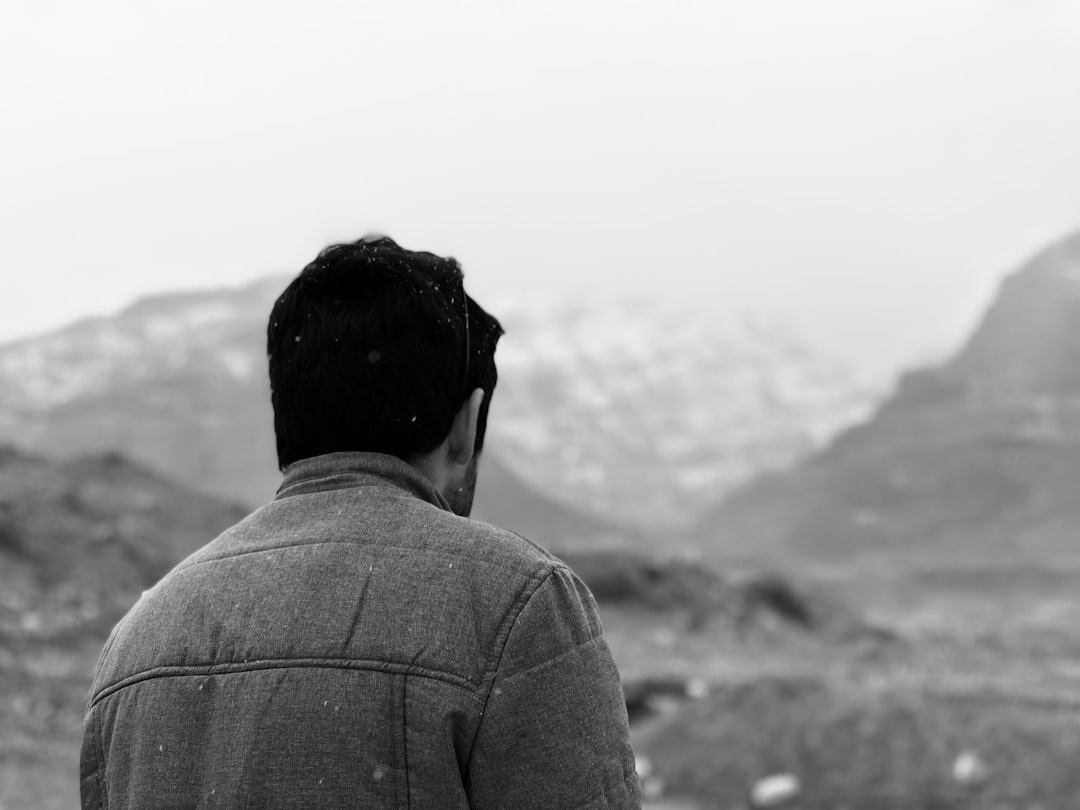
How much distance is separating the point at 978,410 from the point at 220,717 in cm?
12390

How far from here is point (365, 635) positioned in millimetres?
1870

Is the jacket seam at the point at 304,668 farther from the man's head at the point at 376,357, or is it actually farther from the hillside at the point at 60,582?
the hillside at the point at 60,582

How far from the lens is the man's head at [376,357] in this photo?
205 centimetres

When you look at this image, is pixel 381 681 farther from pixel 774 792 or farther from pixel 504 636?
pixel 774 792

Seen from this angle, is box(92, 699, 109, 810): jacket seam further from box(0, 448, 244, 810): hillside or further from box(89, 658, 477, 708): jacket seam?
box(0, 448, 244, 810): hillside

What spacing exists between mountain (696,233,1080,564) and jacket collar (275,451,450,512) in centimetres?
8163

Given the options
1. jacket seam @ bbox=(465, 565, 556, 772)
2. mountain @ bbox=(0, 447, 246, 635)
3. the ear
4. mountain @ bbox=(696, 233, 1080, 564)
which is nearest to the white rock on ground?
the ear

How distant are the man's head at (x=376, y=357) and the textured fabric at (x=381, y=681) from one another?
Answer: 0.15 metres

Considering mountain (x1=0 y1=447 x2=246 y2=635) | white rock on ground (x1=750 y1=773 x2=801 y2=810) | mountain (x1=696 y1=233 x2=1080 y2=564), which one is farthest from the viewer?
mountain (x1=696 y1=233 x2=1080 y2=564)

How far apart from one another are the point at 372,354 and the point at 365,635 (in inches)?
16.9

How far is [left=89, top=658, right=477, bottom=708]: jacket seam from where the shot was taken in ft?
Answer: 6.03

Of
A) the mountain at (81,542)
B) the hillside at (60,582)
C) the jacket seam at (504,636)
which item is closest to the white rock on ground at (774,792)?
the hillside at (60,582)

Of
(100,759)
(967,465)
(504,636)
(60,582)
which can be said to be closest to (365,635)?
(504,636)

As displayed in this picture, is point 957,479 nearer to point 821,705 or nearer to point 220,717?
point 821,705
